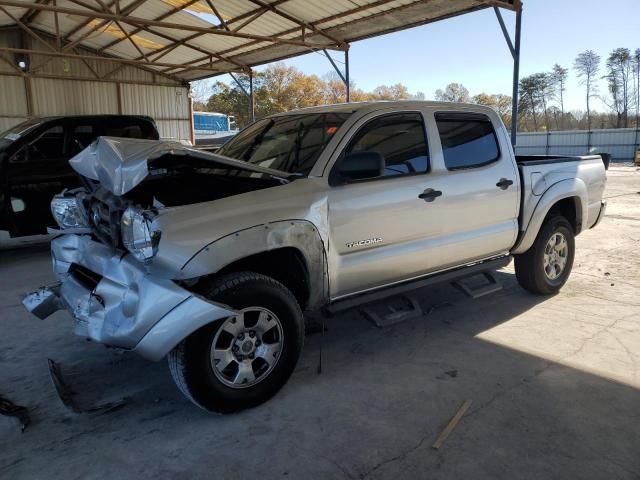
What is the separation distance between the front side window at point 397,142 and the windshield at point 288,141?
217mm

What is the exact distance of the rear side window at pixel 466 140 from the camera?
4266 mm

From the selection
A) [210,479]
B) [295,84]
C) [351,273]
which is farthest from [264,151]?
[295,84]

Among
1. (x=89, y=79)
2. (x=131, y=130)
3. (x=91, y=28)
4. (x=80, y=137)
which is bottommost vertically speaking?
(x=80, y=137)

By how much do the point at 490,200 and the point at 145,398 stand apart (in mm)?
3191

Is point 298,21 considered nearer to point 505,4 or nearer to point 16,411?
point 505,4

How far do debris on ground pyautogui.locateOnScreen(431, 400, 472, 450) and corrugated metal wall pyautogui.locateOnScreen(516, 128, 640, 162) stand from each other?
32.5 m

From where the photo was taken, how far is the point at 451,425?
2.98 meters

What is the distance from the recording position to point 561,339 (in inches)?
166

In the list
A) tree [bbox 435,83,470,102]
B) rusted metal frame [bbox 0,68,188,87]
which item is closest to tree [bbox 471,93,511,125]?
tree [bbox 435,83,470,102]

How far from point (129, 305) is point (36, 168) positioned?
534 centimetres

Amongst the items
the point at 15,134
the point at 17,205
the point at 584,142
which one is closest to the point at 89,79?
the point at 15,134

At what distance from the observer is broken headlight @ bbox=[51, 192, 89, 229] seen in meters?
3.65

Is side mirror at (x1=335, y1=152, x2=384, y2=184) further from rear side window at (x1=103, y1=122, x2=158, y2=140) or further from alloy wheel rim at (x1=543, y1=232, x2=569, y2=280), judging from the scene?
rear side window at (x1=103, y1=122, x2=158, y2=140)

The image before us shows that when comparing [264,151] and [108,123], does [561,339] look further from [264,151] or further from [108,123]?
[108,123]
